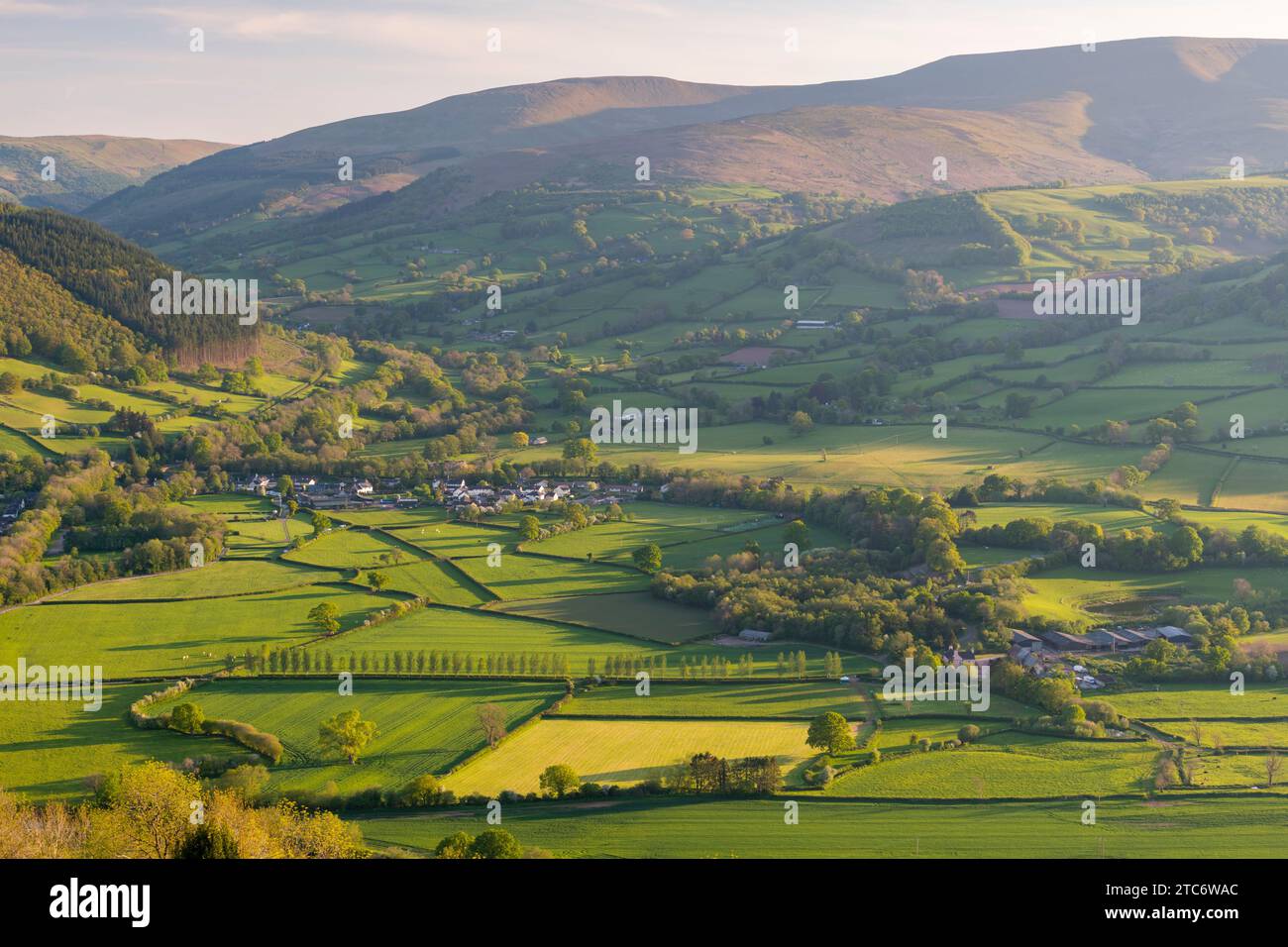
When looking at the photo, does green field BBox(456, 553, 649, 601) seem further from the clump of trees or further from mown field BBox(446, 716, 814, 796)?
the clump of trees

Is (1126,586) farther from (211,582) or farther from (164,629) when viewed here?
(211,582)

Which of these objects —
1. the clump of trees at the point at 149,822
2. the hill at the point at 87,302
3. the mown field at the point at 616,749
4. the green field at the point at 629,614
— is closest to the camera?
the clump of trees at the point at 149,822

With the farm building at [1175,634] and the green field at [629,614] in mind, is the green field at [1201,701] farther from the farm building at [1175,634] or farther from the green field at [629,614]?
the green field at [629,614]

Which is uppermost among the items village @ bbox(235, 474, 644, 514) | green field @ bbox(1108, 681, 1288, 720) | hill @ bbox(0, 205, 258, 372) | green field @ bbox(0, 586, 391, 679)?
hill @ bbox(0, 205, 258, 372)

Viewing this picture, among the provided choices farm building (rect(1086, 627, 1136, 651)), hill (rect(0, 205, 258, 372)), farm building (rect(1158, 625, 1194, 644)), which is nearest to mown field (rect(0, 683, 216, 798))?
farm building (rect(1086, 627, 1136, 651))

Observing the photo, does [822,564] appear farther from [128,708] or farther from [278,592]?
[128,708]

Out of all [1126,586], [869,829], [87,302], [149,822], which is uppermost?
[87,302]

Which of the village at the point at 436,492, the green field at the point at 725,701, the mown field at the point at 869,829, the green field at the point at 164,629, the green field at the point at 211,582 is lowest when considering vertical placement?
the mown field at the point at 869,829

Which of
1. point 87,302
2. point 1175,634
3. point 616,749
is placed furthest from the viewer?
point 87,302

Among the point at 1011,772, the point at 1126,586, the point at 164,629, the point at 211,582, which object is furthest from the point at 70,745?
the point at 1126,586

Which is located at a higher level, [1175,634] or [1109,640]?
[1175,634]

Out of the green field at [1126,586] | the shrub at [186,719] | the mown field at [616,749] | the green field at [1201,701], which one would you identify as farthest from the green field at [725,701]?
the shrub at [186,719]
